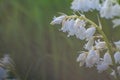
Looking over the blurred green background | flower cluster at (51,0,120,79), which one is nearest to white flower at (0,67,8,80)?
the blurred green background

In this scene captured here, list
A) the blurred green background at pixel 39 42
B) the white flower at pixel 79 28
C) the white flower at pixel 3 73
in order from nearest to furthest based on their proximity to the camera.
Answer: the white flower at pixel 79 28 → the white flower at pixel 3 73 → the blurred green background at pixel 39 42

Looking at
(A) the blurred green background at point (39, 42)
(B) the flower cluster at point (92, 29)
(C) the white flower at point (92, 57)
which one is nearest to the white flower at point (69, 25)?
(B) the flower cluster at point (92, 29)

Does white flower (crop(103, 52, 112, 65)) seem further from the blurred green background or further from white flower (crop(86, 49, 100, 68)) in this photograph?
the blurred green background

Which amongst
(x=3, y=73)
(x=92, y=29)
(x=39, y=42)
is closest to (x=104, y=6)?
(x=92, y=29)

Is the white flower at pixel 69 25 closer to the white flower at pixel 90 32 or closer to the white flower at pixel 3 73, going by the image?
the white flower at pixel 90 32

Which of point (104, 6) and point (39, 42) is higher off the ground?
point (39, 42)

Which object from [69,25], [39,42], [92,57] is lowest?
[92,57]

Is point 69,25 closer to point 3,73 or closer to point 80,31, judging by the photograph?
point 80,31

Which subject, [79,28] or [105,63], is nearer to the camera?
[79,28]

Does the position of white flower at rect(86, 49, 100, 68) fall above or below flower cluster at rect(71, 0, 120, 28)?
below
